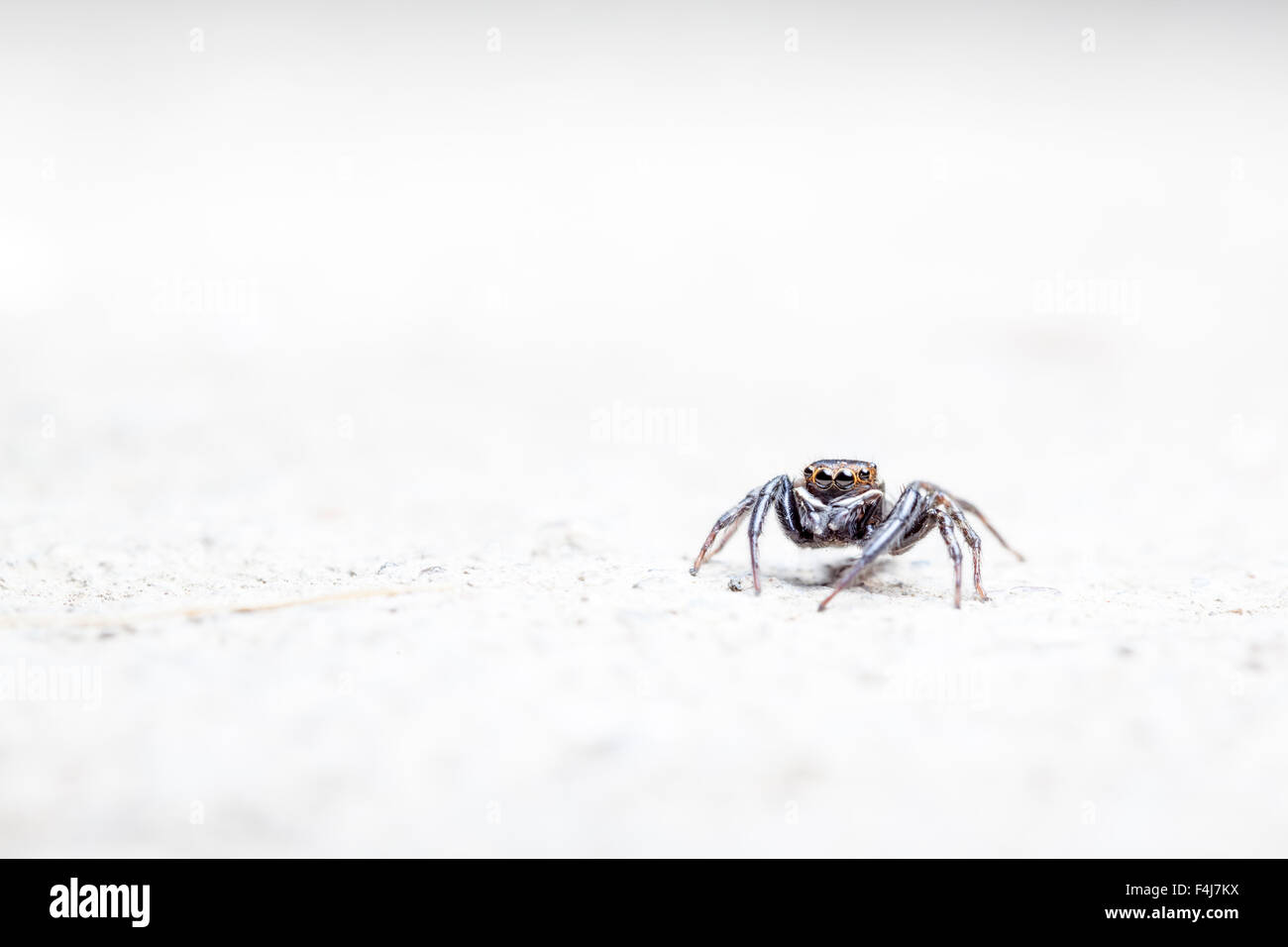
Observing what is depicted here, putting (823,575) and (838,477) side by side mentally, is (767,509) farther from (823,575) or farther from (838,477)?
(823,575)

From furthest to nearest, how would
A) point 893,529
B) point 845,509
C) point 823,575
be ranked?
point 823,575
point 845,509
point 893,529

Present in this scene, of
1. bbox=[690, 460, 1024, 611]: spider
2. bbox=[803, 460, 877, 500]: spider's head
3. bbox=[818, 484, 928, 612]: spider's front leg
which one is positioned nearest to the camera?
bbox=[818, 484, 928, 612]: spider's front leg

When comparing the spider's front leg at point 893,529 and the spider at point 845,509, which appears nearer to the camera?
the spider's front leg at point 893,529

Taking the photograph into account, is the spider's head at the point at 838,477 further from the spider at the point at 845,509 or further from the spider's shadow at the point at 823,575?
the spider's shadow at the point at 823,575

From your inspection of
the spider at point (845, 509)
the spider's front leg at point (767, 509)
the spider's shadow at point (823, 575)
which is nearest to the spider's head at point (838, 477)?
the spider at point (845, 509)

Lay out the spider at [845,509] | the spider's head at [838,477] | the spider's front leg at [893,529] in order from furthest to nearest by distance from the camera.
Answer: the spider's head at [838,477] < the spider at [845,509] < the spider's front leg at [893,529]

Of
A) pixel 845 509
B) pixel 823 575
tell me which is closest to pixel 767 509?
pixel 845 509

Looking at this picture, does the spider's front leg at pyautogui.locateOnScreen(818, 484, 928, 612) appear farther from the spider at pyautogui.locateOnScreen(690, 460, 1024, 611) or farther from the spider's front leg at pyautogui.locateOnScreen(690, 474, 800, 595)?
the spider's front leg at pyautogui.locateOnScreen(690, 474, 800, 595)

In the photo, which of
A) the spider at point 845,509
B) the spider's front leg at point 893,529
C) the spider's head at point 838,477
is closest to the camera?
the spider's front leg at point 893,529

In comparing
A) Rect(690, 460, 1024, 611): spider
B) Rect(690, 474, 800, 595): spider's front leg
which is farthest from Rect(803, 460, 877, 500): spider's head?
Rect(690, 474, 800, 595): spider's front leg
